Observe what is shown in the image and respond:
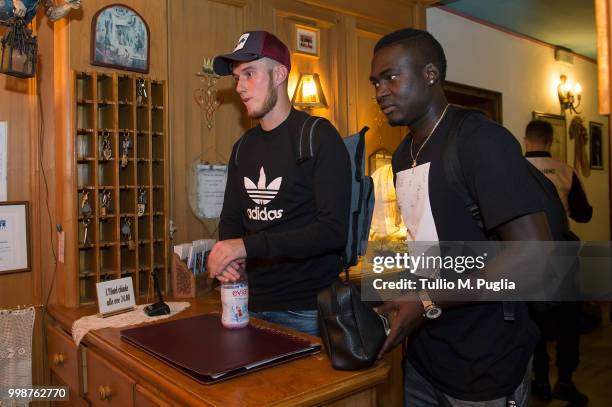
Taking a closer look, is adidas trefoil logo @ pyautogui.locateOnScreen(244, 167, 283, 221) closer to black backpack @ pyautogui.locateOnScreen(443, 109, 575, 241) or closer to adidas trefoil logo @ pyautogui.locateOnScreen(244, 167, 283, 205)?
adidas trefoil logo @ pyautogui.locateOnScreen(244, 167, 283, 205)

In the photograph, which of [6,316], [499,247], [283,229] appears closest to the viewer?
[499,247]

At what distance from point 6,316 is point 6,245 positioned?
0.35m

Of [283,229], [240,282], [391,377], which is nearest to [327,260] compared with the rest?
[283,229]

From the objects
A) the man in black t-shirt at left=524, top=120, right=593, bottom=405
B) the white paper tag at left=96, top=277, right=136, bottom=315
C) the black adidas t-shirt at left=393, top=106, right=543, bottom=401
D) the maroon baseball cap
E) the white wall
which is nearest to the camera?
the black adidas t-shirt at left=393, top=106, right=543, bottom=401

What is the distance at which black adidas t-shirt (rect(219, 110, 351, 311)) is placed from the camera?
1.57 meters

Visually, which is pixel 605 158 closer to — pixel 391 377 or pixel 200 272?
pixel 391 377

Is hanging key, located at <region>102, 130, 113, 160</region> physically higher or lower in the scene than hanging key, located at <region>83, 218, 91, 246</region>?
higher

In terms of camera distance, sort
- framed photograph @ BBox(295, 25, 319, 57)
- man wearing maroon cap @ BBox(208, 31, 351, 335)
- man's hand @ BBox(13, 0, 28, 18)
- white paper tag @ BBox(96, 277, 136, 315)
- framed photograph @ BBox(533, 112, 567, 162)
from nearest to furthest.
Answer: man wearing maroon cap @ BBox(208, 31, 351, 335) < white paper tag @ BBox(96, 277, 136, 315) < man's hand @ BBox(13, 0, 28, 18) < framed photograph @ BBox(295, 25, 319, 57) < framed photograph @ BBox(533, 112, 567, 162)

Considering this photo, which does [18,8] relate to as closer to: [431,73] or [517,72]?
[431,73]

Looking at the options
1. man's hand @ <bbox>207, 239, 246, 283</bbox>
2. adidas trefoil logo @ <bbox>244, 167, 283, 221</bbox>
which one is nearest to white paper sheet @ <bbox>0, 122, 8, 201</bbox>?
adidas trefoil logo @ <bbox>244, 167, 283, 221</bbox>

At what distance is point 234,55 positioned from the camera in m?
1.79

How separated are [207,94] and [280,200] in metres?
1.14

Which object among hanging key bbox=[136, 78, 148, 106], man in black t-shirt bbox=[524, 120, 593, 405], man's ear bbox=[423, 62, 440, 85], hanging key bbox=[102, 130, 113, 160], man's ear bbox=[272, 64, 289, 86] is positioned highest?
hanging key bbox=[136, 78, 148, 106]

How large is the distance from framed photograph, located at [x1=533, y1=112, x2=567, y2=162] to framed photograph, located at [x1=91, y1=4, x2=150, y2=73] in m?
4.86
